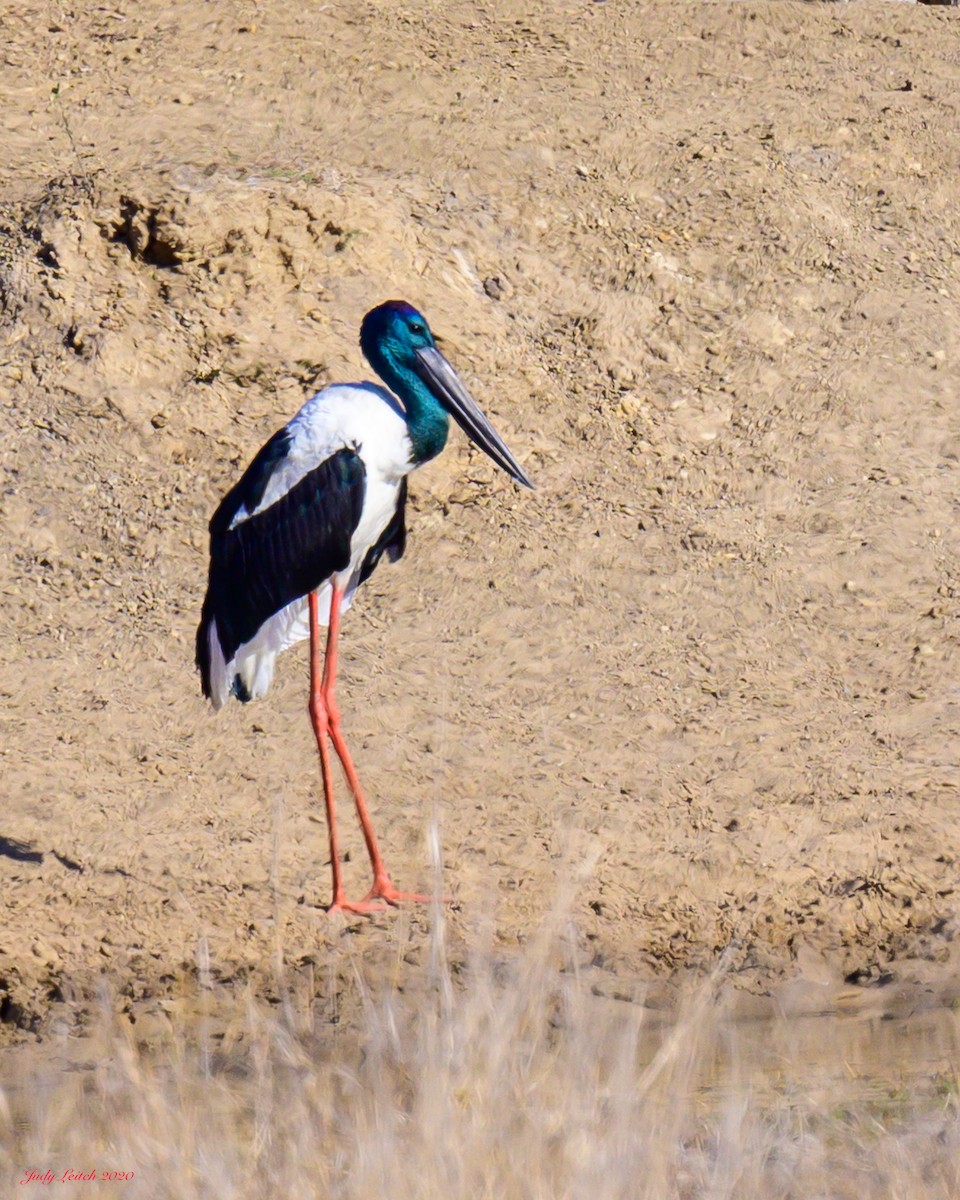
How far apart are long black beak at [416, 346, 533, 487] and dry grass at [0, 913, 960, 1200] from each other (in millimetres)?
3412

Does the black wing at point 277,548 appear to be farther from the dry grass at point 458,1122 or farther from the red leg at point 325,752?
the dry grass at point 458,1122

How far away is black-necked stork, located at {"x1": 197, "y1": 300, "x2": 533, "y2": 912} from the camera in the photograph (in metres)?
6.16

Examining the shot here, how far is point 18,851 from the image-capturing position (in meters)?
6.51

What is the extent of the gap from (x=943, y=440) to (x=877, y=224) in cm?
199

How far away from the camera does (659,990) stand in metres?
5.78

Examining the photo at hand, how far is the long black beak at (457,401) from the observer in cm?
635

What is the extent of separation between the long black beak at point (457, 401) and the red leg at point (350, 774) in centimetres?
82

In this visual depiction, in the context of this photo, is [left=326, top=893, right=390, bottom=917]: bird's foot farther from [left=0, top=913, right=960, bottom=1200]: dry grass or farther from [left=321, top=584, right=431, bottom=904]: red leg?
[left=0, top=913, right=960, bottom=1200]: dry grass

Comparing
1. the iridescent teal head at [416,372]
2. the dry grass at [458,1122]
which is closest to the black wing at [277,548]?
the iridescent teal head at [416,372]

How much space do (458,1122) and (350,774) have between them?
3369 millimetres

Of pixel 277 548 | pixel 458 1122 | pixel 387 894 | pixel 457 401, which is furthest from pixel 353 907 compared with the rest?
pixel 458 1122

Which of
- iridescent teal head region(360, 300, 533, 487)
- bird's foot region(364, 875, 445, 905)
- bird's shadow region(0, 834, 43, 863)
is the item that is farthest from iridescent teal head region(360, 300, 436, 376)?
bird's shadow region(0, 834, 43, 863)

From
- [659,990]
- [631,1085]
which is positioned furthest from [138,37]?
[631,1085]

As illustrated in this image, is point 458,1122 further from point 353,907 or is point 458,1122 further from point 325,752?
point 325,752
